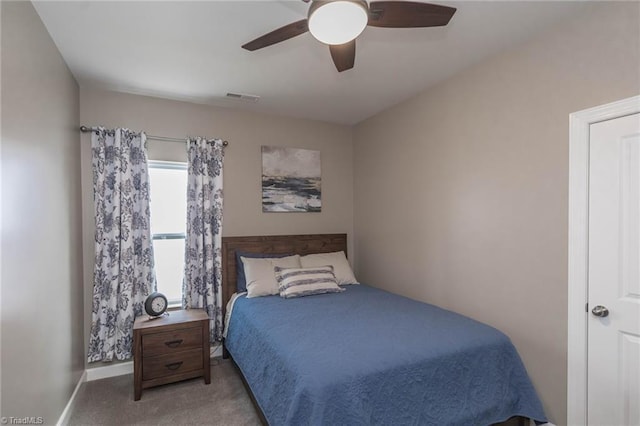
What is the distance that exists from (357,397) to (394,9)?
185cm

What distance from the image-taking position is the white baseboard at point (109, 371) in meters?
2.92

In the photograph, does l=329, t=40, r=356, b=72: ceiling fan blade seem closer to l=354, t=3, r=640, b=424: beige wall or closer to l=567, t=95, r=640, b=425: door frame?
l=354, t=3, r=640, b=424: beige wall

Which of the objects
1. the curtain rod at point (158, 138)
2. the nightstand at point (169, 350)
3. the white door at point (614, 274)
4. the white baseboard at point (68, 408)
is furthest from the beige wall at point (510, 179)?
the white baseboard at point (68, 408)

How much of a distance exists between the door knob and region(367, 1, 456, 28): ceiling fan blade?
1.80 metres

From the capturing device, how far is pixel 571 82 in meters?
1.97

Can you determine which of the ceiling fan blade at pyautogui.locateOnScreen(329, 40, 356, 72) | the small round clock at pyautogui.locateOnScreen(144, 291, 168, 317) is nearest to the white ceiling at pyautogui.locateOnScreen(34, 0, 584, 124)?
the ceiling fan blade at pyautogui.locateOnScreen(329, 40, 356, 72)

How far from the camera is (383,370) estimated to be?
1671 mm

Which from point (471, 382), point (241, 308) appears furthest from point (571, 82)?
point (241, 308)

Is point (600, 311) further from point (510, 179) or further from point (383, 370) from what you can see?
point (383, 370)

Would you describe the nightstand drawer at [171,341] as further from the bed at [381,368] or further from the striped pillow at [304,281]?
the striped pillow at [304,281]

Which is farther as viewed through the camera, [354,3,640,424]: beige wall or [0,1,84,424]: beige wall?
[354,3,640,424]: beige wall

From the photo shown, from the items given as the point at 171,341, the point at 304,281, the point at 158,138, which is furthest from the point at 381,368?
the point at 158,138

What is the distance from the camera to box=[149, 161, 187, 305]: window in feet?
10.7

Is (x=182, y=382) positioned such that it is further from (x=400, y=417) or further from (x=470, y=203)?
(x=470, y=203)
